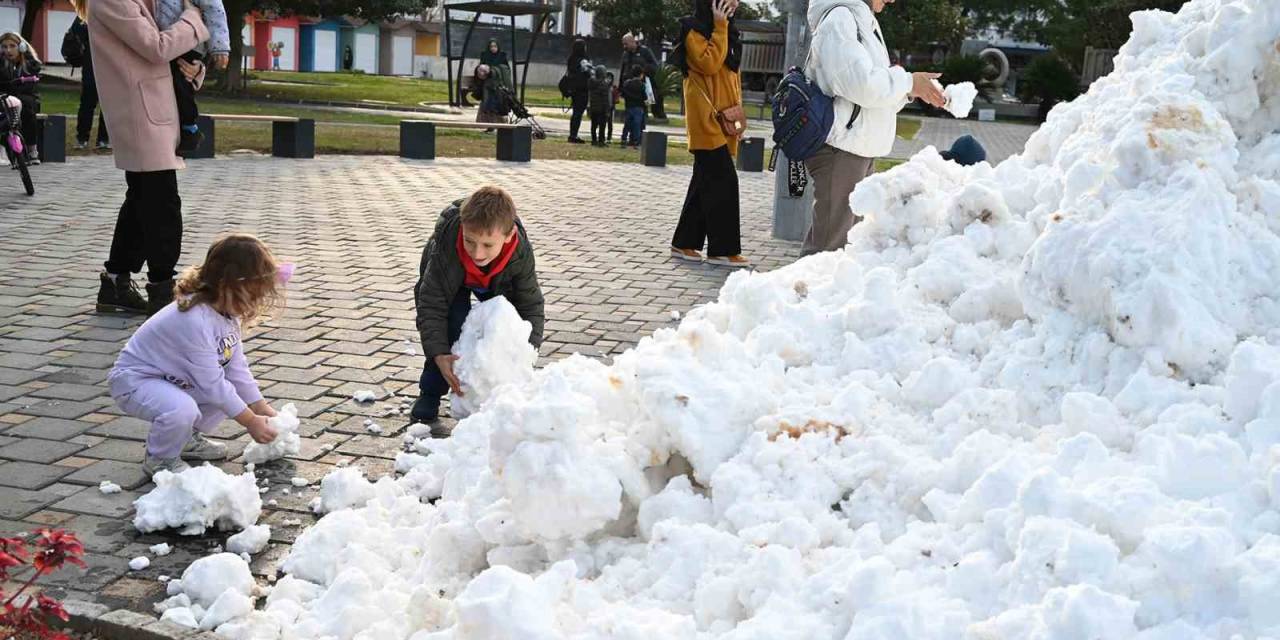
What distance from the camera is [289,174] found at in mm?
14062

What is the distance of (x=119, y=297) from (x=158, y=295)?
0.37m

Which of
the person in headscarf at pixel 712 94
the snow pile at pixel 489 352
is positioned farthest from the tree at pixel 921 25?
the snow pile at pixel 489 352

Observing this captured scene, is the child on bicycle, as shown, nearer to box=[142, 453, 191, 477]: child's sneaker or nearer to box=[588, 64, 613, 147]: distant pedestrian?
box=[142, 453, 191, 477]: child's sneaker

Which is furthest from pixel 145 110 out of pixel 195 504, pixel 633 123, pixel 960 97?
pixel 633 123

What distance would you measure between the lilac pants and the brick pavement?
0.57 ft

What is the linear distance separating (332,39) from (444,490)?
68364mm

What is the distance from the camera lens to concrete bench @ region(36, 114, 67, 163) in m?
13.6

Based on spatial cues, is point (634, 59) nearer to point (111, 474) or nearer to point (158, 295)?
point (158, 295)

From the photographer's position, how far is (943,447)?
310cm

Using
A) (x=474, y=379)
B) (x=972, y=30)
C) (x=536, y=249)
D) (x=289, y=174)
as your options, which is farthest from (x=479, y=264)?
(x=972, y=30)

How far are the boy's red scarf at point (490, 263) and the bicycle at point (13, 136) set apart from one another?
7748mm

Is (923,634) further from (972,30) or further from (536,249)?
(972,30)

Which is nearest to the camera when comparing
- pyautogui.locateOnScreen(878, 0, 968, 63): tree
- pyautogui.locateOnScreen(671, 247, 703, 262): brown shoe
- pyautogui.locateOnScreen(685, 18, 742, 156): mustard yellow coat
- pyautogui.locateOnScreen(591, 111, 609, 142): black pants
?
pyautogui.locateOnScreen(685, 18, 742, 156): mustard yellow coat

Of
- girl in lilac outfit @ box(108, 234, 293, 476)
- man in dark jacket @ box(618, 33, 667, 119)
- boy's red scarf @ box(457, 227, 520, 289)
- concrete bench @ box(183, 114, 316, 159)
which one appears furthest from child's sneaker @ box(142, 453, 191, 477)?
man in dark jacket @ box(618, 33, 667, 119)
